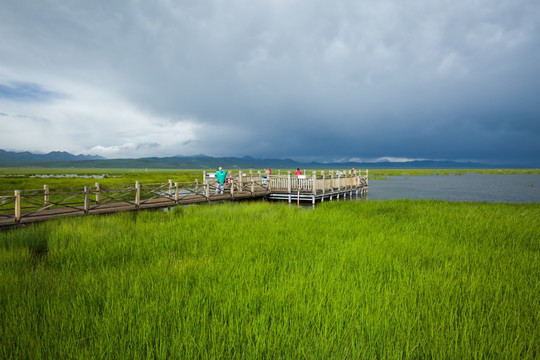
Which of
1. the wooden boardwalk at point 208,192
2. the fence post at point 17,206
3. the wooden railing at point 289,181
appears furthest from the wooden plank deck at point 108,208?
the wooden railing at point 289,181

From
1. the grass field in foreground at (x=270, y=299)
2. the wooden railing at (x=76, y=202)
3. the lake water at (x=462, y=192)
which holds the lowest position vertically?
the lake water at (x=462, y=192)

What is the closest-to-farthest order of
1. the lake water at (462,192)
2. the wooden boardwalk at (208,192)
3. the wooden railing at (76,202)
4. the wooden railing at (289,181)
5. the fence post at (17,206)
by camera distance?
the fence post at (17,206) → the wooden railing at (76,202) → the wooden boardwalk at (208,192) → the wooden railing at (289,181) → the lake water at (462,192)

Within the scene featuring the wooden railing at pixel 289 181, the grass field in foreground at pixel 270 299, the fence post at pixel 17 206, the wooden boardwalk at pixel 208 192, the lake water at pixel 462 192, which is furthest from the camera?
the lake water at pixel 462 192

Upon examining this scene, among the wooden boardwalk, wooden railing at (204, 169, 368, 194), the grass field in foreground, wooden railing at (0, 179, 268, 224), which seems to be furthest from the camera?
wooden railing at (204, 169, 368, 194)

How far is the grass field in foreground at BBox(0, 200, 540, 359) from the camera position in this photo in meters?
3.21

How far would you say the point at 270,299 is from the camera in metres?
4.31

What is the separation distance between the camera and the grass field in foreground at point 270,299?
321 centimetres

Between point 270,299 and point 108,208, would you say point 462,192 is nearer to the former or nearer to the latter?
point 108,208

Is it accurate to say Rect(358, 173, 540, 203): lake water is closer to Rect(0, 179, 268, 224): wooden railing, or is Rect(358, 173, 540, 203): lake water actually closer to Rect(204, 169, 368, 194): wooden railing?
Rect(204, 169, 368, 194): wooden railing

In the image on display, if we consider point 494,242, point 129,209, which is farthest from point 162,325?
point 129,209

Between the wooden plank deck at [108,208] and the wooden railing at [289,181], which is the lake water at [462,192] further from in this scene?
the wooden plank deck at [108,208]

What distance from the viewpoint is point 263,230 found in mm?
9492

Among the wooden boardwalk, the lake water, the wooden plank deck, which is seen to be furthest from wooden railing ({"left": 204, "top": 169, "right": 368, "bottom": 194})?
the lake water

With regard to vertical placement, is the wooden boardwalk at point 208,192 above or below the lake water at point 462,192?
above
